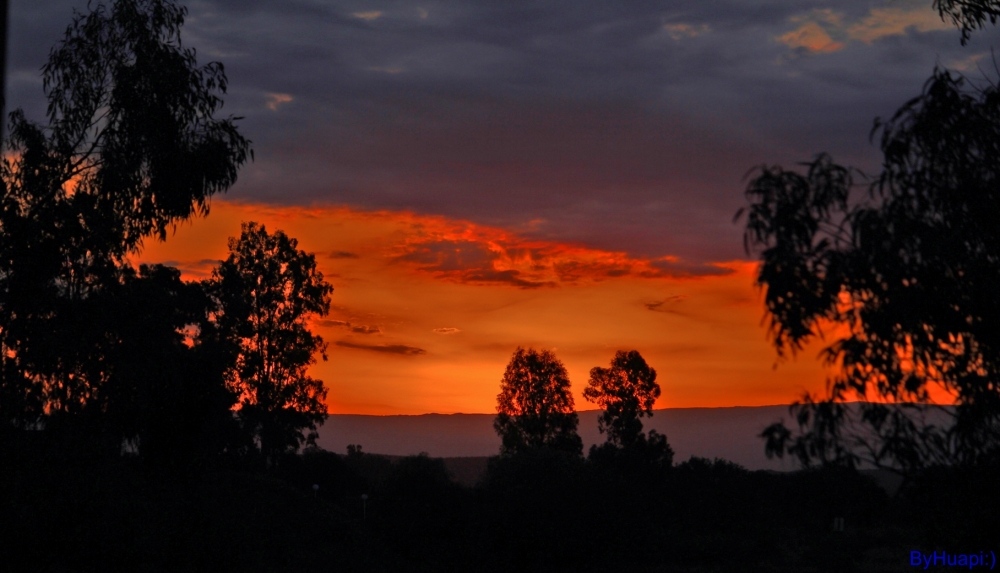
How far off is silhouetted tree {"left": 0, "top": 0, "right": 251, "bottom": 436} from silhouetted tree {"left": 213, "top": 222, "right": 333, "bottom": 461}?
2797 centimetres

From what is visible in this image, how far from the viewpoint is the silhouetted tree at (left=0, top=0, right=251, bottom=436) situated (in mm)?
16766

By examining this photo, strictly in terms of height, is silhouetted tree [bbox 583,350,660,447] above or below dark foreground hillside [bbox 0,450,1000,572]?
above

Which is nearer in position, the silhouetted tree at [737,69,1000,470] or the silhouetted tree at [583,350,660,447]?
the silhouetted tree at [737,69,1000,470]

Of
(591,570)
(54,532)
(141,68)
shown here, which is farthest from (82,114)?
(591,570)

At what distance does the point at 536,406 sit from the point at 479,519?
34.2 m

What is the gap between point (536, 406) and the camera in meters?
75.1

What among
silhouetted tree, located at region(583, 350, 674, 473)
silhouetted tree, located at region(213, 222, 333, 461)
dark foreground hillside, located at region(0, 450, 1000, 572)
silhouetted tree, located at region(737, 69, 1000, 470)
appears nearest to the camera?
silhouetted tree, located at region(737, 69, 1000, 470)

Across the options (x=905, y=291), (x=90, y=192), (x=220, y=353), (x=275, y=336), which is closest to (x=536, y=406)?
(x=275, y=336)

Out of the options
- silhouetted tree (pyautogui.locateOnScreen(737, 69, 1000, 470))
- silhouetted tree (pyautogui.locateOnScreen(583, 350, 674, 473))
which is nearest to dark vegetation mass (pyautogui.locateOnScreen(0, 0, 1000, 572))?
silhouetted tree (pyautogui.locateOnScreen(737, 69, 1000, 470))

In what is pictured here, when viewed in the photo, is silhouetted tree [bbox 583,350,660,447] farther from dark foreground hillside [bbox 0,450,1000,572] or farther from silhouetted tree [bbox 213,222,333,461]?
silhouetted tree [bbox 213,222,333,461]

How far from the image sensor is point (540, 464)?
4866cm

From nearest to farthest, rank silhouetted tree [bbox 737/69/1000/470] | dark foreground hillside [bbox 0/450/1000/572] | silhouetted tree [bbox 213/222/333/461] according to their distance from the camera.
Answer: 1. silhouetted tree [bbox 737/69/1000/470]
2. dark foreground hillside [bbox 0/450/1000/572]
3. silhouetted tree [bbox 213/222/333/461]

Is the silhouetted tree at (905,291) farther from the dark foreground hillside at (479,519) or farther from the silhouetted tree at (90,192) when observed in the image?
the silhouetted tree at (90,192)

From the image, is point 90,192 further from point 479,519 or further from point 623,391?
point 623,391
